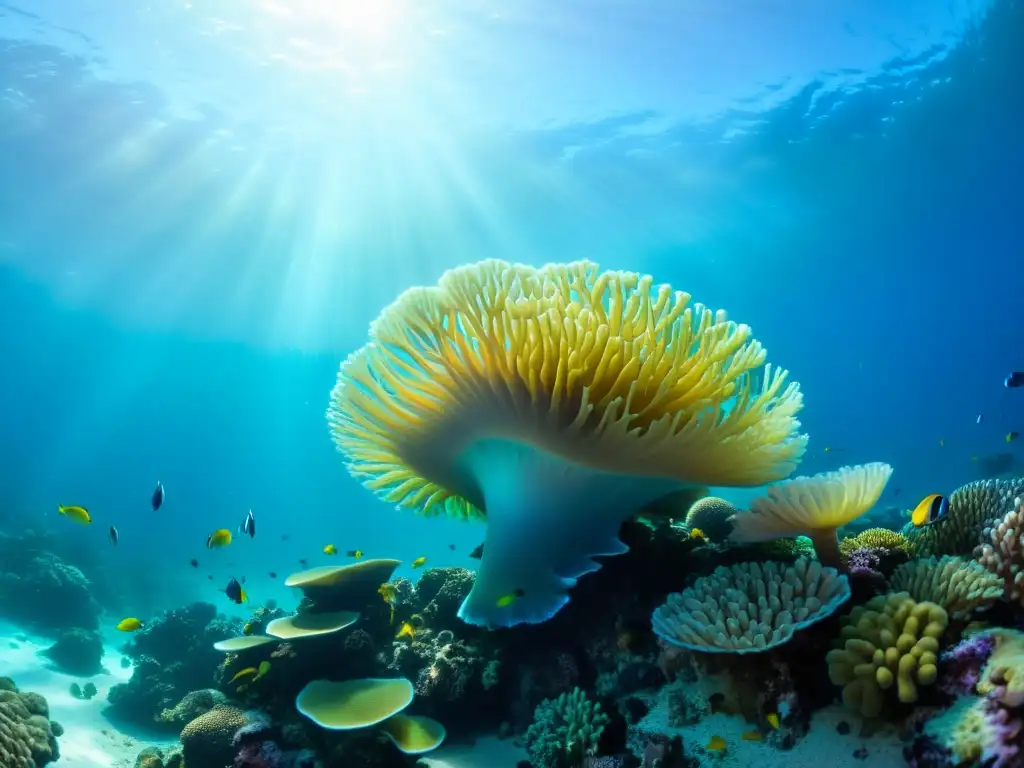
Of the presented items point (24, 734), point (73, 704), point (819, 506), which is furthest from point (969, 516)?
point (73, 704)

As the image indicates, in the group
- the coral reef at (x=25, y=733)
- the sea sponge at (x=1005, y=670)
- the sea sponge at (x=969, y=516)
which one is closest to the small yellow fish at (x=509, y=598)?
the sea sponge at (x=1005, y=670)

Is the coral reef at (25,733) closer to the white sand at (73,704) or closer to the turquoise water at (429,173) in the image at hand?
the white sand at (73,704)

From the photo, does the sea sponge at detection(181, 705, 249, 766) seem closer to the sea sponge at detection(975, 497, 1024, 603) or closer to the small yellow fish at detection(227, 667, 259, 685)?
the small yellow fish at detection(227, 667, 259, 685)

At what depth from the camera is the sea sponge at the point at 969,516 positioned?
404 cm

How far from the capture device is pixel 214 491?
75562 mm

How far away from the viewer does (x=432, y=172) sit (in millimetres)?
30781

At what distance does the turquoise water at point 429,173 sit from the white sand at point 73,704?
19.1ft

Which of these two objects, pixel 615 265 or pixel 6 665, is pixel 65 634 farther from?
pixel 615 265

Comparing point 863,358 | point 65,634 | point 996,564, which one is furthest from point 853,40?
point 863,358

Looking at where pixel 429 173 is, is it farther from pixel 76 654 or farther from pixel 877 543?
pixel 877 543

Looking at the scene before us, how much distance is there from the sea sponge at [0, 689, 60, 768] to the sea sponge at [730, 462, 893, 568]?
702 centimetres

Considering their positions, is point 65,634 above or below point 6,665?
above

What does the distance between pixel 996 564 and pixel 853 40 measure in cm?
2783

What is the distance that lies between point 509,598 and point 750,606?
158 cm
